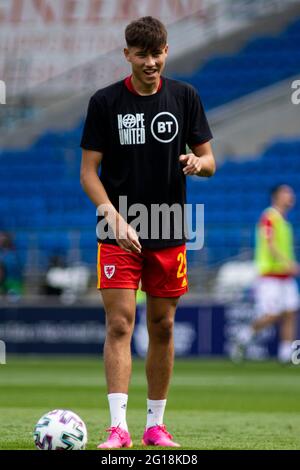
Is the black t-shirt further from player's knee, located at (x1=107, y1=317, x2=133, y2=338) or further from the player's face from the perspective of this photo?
player's knee, located at (x1=107, y1=317, x2=133, y2=338)

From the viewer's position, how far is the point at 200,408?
31.1 feet

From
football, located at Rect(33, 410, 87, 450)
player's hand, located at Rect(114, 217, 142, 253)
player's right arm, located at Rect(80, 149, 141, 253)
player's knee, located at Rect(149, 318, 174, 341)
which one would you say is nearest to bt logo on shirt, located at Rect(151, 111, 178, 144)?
player's right arm, located at Rect(80, 149, 141, 253)

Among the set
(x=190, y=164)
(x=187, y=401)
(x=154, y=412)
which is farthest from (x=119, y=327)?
(x=187, y=401)

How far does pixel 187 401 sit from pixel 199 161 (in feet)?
13.8

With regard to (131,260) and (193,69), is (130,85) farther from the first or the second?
(193,69)

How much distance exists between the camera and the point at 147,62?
6.31 m

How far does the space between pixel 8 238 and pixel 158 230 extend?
12578mm

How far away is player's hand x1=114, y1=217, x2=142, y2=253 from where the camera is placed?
6262mm

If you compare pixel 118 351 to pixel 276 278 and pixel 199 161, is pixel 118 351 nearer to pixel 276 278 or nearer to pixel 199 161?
pixel 199 161

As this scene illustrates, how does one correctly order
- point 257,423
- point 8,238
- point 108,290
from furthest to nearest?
point 8,238, point 257,423, point 108,290

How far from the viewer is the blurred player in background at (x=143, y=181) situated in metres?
6.30

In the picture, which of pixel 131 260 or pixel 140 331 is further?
pixel 140 331

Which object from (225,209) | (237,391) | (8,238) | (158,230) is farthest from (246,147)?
(158,230)

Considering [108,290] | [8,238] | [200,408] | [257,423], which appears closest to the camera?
[108,290]
